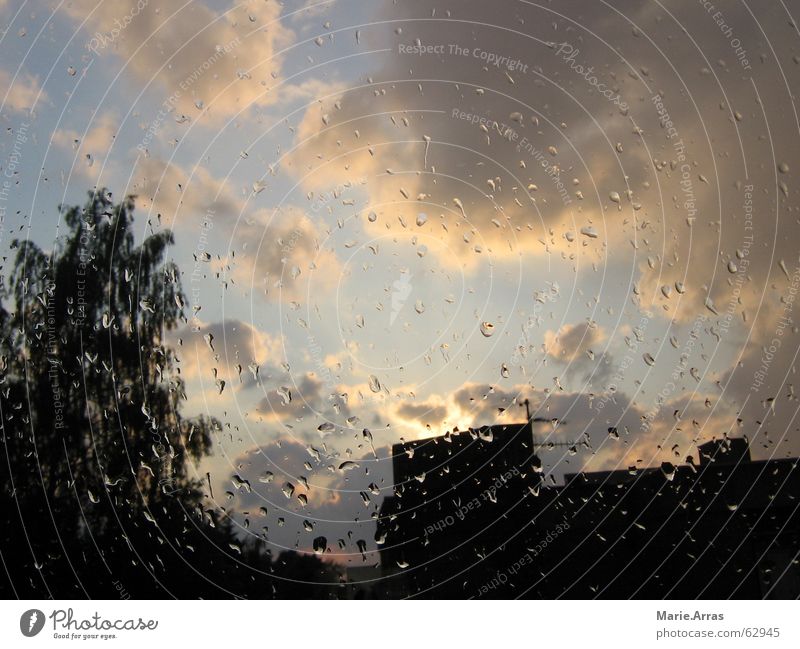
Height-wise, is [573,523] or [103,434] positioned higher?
[103,434]

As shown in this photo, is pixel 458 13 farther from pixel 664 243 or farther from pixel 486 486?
pixel 486 486

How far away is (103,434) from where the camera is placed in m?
2.79

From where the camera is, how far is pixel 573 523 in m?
2.73

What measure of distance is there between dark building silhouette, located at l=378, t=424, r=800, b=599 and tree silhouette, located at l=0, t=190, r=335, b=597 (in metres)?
0.43

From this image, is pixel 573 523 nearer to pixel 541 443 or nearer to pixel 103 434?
pixel 541 443

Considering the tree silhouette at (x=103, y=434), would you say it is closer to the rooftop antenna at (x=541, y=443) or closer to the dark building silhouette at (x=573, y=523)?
the dark building silhouette at (x=573, y=523)

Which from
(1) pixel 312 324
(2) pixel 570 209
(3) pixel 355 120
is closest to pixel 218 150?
(3) pixel 355 120

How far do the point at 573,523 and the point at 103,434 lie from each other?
1.89m

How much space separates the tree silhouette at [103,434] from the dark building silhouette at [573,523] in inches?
17.1

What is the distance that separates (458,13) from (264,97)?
0.86 m

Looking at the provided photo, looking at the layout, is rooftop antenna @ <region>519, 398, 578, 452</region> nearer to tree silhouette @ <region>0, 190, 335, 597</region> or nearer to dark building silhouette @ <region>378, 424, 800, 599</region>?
dark building silhouette @ <region>378, 424, 800, 599</region>

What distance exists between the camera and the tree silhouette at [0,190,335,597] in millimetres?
2688

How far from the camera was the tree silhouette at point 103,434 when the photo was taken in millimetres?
2688

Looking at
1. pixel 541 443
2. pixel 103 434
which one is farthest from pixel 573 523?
pixel 103 434
